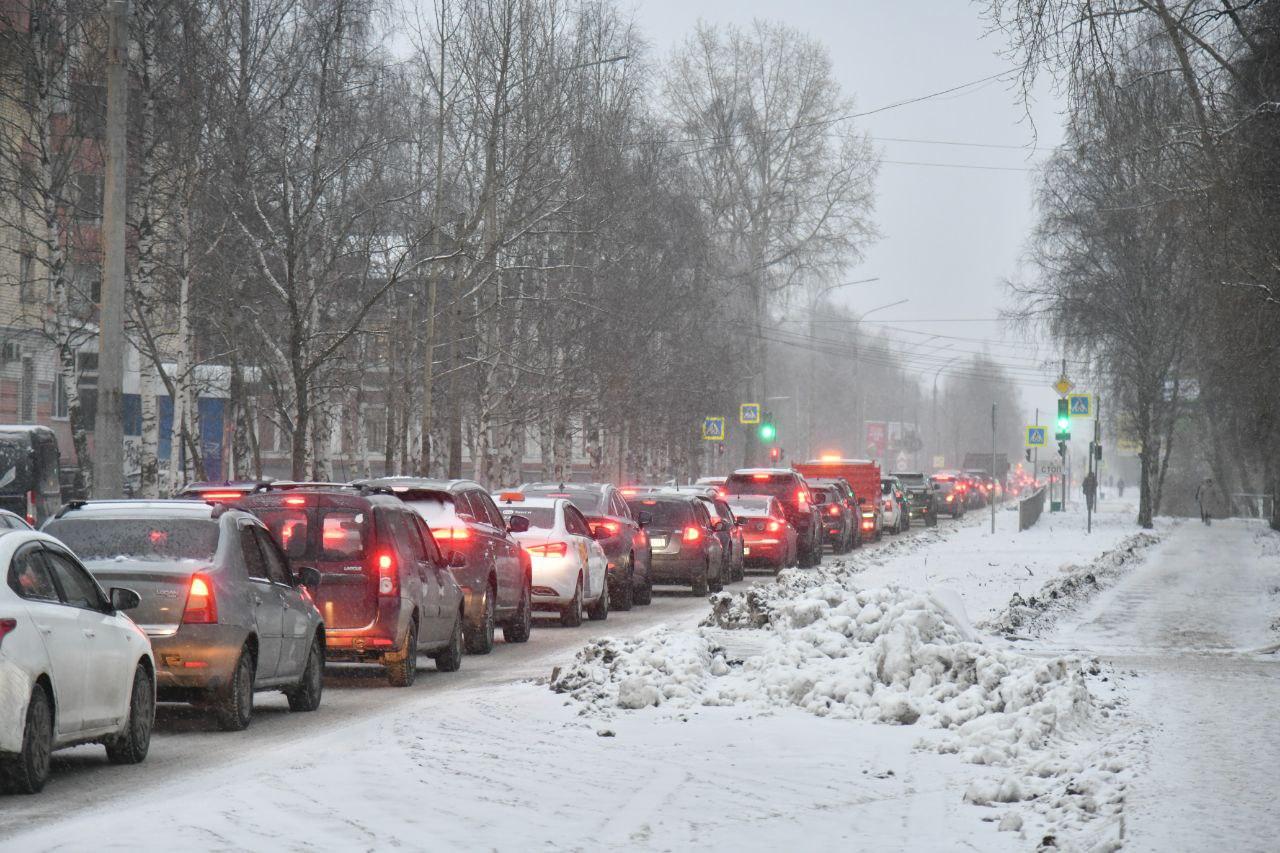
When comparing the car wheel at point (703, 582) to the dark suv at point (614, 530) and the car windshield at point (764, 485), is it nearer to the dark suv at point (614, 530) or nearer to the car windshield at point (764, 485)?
the dark suv at point (614, 530)

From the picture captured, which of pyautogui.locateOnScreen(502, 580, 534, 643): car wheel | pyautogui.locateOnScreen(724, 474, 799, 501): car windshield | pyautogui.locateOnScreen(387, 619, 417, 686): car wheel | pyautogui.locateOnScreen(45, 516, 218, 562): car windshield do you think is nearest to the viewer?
pyautogui.locateOnScreen(45, 516, 218, 562): car windshield

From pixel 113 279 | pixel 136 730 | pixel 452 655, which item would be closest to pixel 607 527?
pixel 113 279

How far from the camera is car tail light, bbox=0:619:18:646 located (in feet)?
29.8

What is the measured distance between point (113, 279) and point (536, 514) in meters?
5.66

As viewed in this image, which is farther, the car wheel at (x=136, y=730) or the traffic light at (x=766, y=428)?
the traffic light at (x=766, y=428)

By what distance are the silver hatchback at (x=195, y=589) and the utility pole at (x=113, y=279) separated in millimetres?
7333

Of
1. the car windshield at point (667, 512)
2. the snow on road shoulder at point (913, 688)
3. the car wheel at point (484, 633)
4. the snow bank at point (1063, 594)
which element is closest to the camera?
the snow on road shoulder at point (913, 688)

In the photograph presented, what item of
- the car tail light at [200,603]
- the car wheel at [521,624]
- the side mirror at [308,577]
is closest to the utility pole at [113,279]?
the car wheel at [521,624]

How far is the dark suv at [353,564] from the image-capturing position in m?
15.3

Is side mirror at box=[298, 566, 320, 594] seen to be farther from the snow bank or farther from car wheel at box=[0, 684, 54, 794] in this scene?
the snow bank

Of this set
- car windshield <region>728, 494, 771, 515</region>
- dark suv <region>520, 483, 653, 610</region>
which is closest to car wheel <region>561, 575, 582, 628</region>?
dark suv <region>520, 483, 653, 610</region>

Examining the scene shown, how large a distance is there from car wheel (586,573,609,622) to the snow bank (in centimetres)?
479

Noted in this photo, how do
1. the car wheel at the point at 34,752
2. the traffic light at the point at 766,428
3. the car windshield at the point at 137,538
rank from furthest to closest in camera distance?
1. the traffic light at the point at 766,428
2. the car windshield at the point at 137,538
3. the car wheel at the point at 34,752

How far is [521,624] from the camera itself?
2077cm
